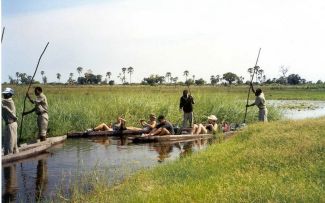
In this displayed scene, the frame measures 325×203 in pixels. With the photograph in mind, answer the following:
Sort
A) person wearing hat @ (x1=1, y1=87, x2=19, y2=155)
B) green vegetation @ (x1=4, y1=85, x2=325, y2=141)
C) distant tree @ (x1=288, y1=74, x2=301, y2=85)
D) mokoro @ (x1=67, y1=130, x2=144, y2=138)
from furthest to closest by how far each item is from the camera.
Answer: distant tree @ (x1=288, y1=74, x2=301, y2=85) < green vegetation @ (x1=4, y1=85, x2=325, y2=141) < mokoro @ (x1=67, y1=130, x2=144, y2=138) < person wearing hat @ (x1=1, y1=87, x2=19, y2=155)

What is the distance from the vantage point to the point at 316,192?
6.70m

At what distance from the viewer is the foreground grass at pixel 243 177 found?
6.95 metres

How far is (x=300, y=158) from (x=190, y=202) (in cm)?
335

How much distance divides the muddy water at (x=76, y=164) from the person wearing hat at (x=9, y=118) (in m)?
A: 0.62

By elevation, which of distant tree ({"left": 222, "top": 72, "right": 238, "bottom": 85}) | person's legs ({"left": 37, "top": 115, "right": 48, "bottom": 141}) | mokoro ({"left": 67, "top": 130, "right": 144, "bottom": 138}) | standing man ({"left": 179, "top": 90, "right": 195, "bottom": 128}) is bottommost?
mokoro ({"left": 67, "top": 130, "right": 144, "bottom": 138})

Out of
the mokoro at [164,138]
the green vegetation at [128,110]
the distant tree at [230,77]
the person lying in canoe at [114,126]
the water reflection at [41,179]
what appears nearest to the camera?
the water reflection at [41,179]

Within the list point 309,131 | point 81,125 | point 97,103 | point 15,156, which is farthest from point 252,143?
point 97,103

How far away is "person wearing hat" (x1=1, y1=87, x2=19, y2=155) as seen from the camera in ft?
41.1

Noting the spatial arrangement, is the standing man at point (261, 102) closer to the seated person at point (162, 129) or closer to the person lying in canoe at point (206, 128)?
the person lying in canoe at point (206, 128)

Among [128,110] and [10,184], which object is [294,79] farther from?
[10,184]

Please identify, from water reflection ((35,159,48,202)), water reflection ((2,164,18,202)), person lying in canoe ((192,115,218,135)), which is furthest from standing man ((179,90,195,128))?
water reflection ((2,164,18,202))

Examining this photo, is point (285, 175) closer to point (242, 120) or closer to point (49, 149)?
point (49, 149)

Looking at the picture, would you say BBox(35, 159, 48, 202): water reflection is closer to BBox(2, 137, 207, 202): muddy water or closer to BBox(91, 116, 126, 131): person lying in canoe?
BBox(2, 137, 207, 202): muddy water

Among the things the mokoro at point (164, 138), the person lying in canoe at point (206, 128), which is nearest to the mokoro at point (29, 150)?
the mokoro at point (164, 138)
